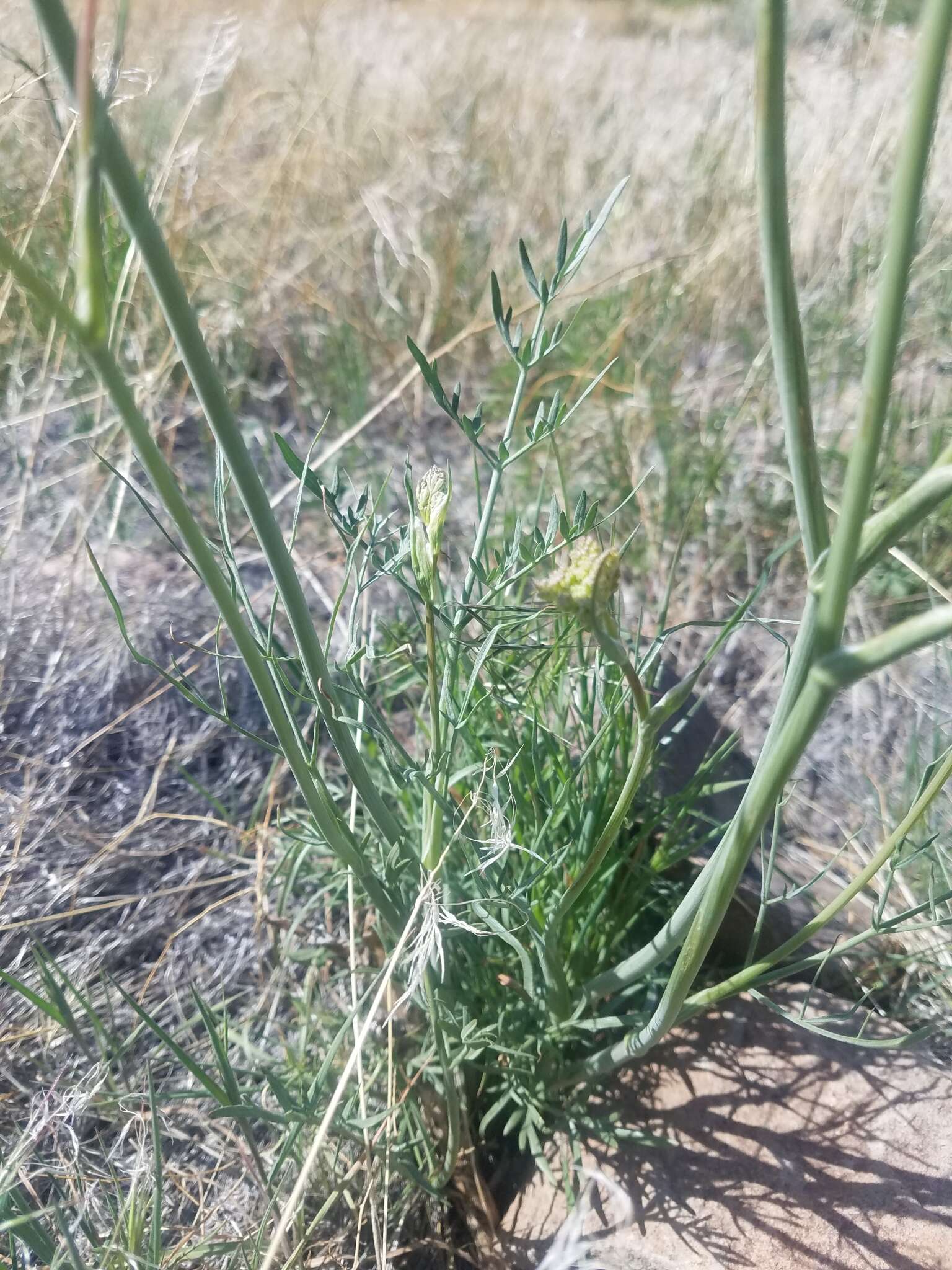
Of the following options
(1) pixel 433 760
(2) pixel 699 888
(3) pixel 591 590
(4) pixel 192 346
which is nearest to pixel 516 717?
(1) pixel 433 760

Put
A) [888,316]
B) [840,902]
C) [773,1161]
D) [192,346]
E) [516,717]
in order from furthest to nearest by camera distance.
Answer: [516,717] < [773,1161] < [840,902] < [192,346] < [888,316]

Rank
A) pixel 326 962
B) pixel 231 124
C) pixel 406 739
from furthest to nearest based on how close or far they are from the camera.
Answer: pixel 231 124
pixel 406 739
pixel 326 962

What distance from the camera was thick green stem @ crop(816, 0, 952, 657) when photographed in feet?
1.24

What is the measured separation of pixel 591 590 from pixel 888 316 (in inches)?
8.9

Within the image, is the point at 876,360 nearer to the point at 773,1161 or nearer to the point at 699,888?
the point at 699,888

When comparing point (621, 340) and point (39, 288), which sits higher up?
point (39, 288)

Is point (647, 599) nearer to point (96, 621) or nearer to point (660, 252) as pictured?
point (96, 621)

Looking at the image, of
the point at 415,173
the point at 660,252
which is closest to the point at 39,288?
the point at 660,252

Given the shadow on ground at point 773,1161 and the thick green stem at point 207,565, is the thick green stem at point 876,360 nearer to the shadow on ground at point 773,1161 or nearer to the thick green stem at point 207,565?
the thick green stem at point 207,565

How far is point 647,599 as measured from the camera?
161cm

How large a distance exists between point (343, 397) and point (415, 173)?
3.33 feet

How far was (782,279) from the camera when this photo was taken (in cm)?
49

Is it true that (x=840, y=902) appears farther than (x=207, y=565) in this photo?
Yes

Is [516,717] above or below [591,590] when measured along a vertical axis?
below
